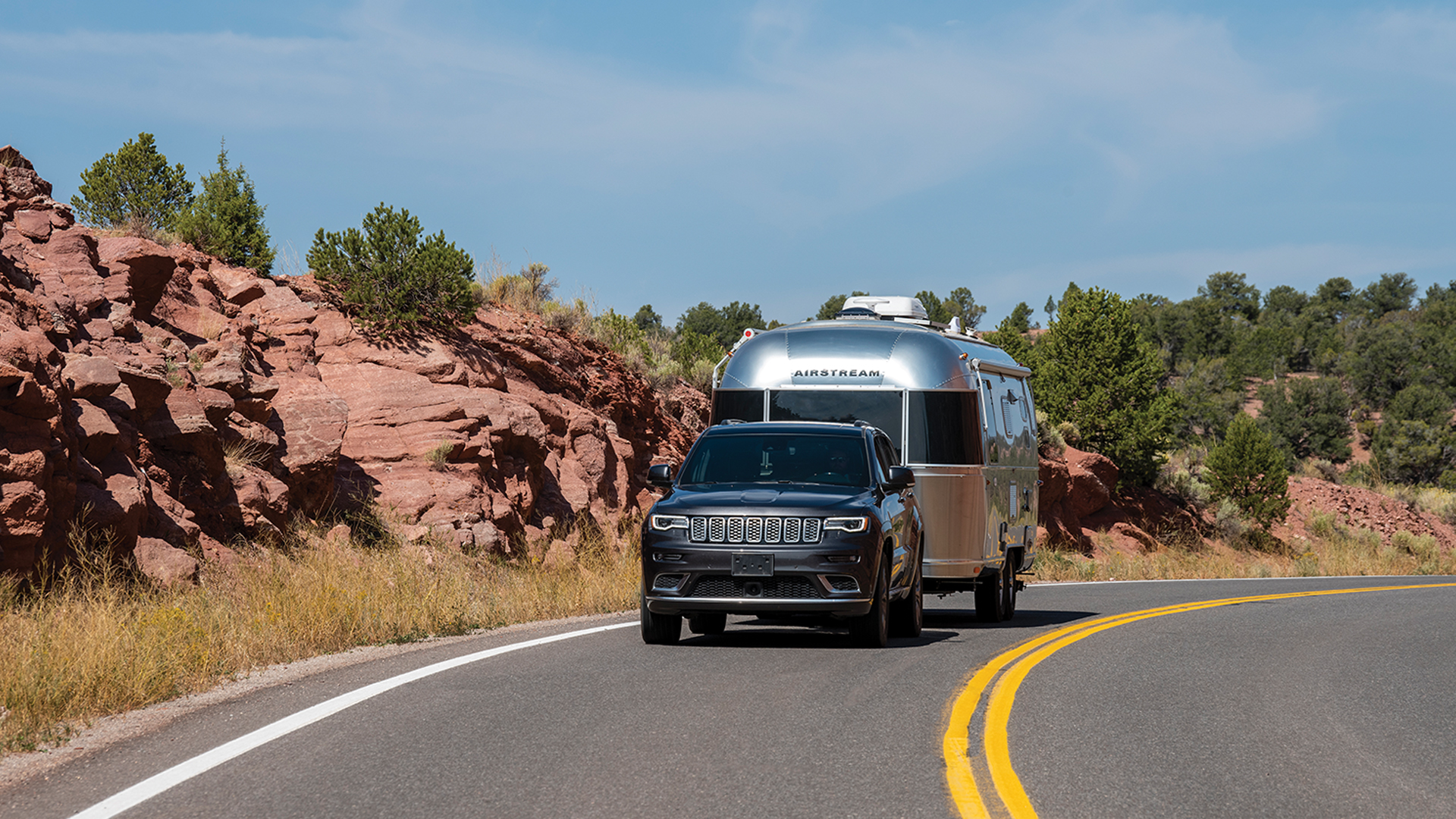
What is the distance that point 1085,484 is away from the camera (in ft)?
142

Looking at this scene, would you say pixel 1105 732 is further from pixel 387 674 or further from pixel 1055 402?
pixel 1055 402

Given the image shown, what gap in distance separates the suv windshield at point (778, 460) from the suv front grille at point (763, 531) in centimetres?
107

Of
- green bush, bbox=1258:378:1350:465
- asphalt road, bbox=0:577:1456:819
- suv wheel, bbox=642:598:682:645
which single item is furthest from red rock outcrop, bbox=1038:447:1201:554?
green bush, bbox=1258:378:1350:465

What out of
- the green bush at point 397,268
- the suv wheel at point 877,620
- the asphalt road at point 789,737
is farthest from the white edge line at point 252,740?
the green bush at point 397,268

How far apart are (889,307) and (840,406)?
8.40 feet

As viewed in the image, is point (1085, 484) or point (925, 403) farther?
point (1085, 484)

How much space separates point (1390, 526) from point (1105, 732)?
57.1 meters

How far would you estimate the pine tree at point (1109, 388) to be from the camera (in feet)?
154

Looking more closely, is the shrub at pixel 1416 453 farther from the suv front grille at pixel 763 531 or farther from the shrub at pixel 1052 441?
the suv front grille at pixel 763 531

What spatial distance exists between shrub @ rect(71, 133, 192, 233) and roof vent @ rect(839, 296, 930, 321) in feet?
40.8

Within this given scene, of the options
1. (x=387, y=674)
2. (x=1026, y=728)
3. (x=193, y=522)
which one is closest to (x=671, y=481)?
(x=387, y=674)

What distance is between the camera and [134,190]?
24.1m

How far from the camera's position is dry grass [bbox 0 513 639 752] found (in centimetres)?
834

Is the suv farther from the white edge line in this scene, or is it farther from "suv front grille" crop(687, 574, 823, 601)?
the white edge line
